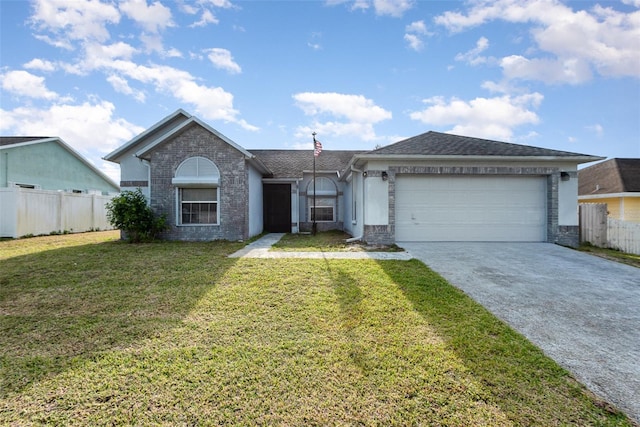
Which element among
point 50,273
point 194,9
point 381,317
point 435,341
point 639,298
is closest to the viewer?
point 435,341

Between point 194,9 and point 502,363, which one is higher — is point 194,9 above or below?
above

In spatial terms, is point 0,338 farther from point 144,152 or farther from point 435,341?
point 144,152

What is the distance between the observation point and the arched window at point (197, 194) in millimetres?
11141

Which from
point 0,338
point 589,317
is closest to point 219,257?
point 0,338

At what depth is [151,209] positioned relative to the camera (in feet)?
36.5

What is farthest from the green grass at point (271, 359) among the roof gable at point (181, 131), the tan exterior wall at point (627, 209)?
the tan exterior wall at point (627, 209)

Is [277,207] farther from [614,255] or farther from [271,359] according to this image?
[614,255]

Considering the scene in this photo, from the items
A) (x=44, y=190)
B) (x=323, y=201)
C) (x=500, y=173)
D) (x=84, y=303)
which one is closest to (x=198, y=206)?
(x=323, y=201)

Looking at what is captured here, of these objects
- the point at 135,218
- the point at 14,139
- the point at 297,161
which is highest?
the point at 14,139

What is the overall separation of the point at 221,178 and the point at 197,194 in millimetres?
1270

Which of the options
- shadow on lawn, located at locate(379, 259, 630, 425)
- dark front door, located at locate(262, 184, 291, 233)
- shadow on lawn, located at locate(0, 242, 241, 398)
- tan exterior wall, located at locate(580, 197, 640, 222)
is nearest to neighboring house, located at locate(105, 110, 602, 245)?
dark front door, located at locate(262, 184, 291, 233)

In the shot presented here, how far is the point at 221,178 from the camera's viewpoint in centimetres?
1118

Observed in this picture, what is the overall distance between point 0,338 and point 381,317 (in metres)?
4.68

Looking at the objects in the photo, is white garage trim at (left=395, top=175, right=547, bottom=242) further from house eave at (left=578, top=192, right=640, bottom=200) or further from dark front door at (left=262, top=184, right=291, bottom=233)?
house eave at (left=578, top=192, right=640, bottom=200)
